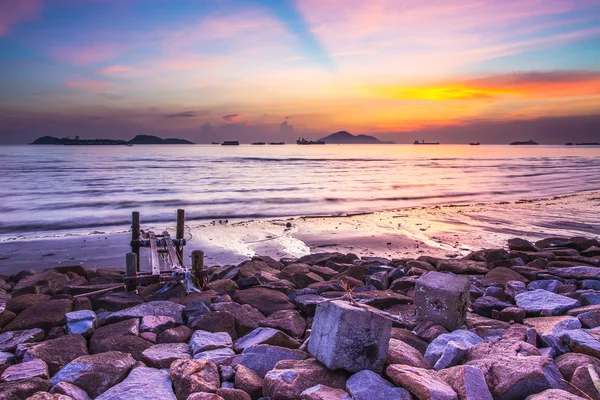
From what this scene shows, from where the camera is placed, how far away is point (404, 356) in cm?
416

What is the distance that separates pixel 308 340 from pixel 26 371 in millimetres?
2825

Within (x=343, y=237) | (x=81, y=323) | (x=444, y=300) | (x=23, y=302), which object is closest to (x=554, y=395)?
(x=444, y=300)

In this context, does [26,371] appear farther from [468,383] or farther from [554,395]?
[554,395]

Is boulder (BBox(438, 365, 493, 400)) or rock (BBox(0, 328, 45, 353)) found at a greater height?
boulder (BBox(438, 365, 493, 400))

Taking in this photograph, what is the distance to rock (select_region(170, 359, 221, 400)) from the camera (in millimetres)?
3785

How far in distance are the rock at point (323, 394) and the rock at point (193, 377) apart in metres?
0.85

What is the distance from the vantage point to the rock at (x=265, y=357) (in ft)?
13.9

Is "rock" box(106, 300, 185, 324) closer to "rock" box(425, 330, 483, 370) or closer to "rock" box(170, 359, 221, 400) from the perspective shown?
"rock" box(170, 359, 221, 400)

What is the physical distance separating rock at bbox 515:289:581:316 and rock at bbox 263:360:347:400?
11.6ft

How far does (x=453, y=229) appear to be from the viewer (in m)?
14.9

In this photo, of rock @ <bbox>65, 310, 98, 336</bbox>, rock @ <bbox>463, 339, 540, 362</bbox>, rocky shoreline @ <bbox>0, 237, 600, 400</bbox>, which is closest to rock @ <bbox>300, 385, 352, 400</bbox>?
rocky shoreline @ <bbox>0, 237, 600, 400</bbox>

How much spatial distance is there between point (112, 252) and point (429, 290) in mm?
9474

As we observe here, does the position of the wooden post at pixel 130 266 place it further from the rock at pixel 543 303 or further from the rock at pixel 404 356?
the rock at pixel 543 303

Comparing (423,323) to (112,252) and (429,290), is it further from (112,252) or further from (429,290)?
(112,252)
